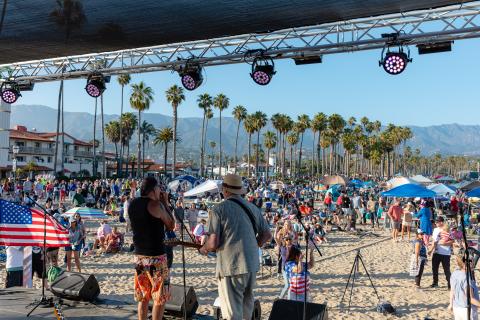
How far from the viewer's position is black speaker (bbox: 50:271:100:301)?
6168 millimetres

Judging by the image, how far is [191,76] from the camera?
11562 millimetres

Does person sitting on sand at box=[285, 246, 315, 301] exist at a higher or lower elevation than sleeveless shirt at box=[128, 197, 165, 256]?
lower

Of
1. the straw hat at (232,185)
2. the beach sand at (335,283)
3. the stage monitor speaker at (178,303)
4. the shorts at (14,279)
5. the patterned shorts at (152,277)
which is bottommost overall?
the beach sand at (335,283)

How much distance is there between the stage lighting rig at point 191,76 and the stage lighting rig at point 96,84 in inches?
109

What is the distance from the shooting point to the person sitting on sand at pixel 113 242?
1458cm

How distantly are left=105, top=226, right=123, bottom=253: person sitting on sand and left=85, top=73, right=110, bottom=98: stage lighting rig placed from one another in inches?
180

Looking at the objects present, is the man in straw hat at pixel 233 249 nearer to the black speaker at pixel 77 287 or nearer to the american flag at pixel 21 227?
the black speaker at pixel 77 287

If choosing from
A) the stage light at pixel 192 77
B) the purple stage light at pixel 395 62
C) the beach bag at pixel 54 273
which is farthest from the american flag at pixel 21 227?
the purple stage light at pixel 395 62

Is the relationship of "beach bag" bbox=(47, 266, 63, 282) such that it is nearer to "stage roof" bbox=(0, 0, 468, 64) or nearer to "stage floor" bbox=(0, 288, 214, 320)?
"stage floor" bbox=(0, 288, 214, 320)

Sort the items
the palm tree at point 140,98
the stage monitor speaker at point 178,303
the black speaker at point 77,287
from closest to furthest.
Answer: the stage monitor speaker at point 178,303
the black speaker at point 77,287
the palm tree at point 140,98

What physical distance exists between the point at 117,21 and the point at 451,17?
6.70 metres

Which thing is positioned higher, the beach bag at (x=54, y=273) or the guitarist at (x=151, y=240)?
the guitarist at (x=151, y=240)

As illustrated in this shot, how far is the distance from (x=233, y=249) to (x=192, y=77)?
8337mm

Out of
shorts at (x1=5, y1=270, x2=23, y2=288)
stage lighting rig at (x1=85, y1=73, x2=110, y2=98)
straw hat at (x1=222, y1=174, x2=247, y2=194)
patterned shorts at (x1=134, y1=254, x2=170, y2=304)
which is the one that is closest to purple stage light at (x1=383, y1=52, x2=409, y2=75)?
straw hat at (x1=222, y1=174, x2=247, y2=194)
